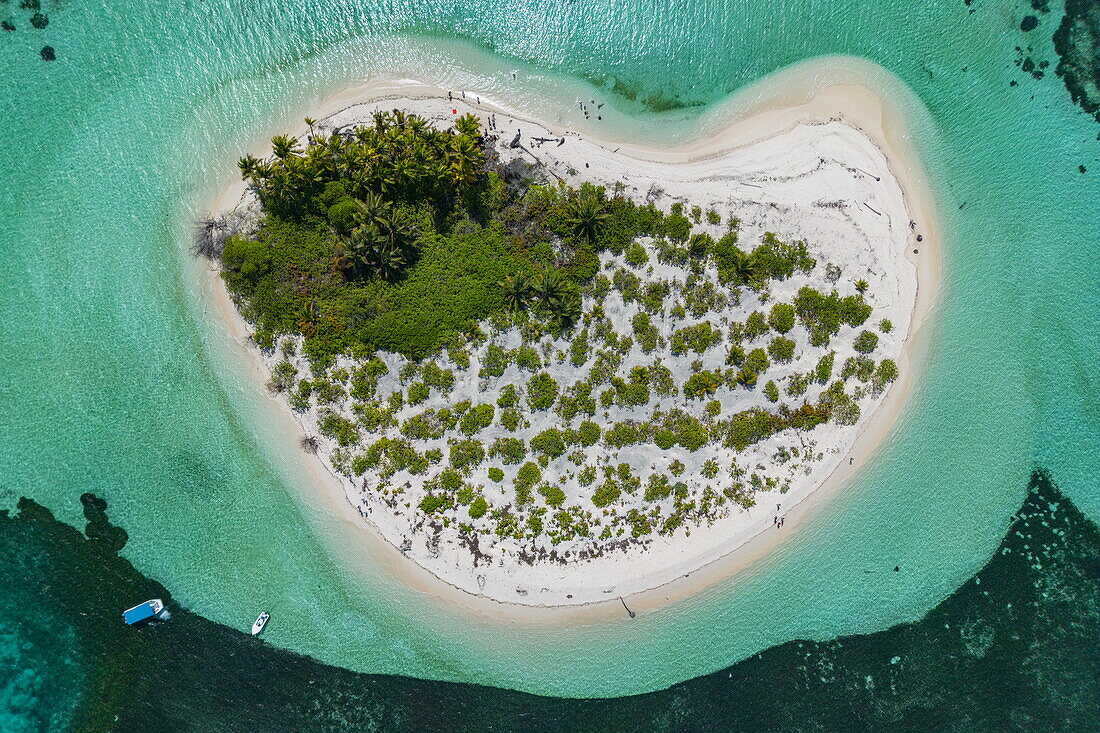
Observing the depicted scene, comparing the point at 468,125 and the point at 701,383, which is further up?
the point at 468,125

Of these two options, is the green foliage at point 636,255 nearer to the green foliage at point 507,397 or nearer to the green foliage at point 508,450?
the green foliage at point 507,397

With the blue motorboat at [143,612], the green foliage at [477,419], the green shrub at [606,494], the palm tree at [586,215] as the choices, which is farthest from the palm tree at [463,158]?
the blue motorboat at [143,612]

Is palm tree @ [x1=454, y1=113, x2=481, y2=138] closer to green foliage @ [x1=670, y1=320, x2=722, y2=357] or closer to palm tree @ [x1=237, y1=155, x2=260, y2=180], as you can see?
palm tree @ [x1=237, y1=155, x2=260, y2=180]

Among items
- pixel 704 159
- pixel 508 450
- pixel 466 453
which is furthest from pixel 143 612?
pixel 704 159

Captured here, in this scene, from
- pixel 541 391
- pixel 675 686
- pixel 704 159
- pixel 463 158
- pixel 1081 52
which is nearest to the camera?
pixel 463 158

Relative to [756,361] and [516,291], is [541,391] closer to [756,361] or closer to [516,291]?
[516,291]

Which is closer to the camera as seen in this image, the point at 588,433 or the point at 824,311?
the point at 588,433

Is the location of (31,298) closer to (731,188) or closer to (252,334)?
(252,334)

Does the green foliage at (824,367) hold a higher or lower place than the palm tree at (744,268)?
lower
